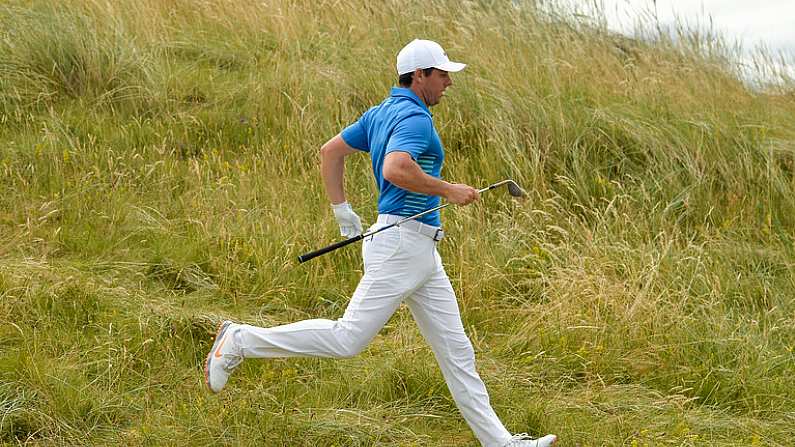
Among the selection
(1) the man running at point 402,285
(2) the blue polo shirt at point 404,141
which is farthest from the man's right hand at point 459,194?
(2) the blue polo shirt at point 404,141

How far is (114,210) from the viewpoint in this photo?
296 inches

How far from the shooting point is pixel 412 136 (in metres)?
4.43

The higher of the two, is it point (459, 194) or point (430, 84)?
point (430, 84)

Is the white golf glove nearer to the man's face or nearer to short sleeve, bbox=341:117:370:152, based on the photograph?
short sleeve, bbox=341:117:370:152

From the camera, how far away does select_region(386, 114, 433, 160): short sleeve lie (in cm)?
439

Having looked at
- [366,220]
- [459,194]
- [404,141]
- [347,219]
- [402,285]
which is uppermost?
[404,141]

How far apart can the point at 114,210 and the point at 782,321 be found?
4691mm

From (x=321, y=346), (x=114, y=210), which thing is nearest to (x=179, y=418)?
(x=321, y=346)

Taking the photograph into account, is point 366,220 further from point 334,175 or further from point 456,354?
point 456,354

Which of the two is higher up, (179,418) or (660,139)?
(660,139)

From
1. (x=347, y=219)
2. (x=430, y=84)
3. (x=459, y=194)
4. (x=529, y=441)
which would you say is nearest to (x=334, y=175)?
(x=347, y=219)

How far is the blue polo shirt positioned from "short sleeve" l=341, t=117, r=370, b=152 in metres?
0.02

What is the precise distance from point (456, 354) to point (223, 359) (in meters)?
1.08

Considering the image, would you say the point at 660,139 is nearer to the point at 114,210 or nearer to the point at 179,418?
the point at 114,210
